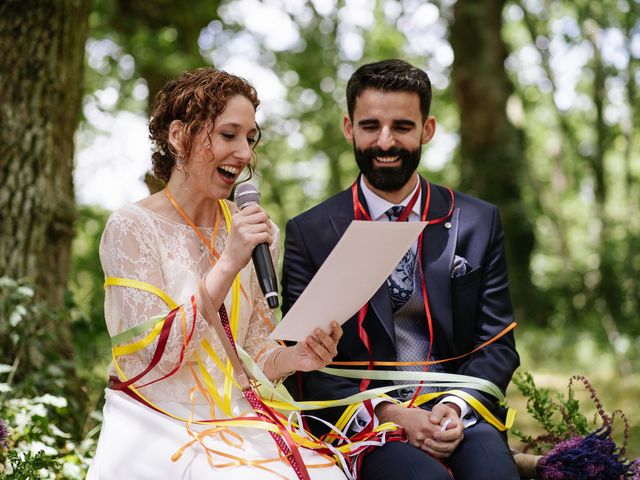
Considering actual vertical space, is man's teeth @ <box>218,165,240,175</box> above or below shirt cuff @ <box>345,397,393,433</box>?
above

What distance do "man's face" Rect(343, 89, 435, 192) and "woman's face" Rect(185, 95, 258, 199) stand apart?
55 centimetres

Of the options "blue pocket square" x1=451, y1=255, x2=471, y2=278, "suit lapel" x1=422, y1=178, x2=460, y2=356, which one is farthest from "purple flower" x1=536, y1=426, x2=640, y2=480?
"blue pocket square" x1=451, y1=255, x2=471, y2=278

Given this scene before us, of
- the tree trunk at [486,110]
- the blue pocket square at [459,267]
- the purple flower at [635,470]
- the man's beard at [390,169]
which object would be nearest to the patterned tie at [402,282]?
the blue pocket square at [459,267]

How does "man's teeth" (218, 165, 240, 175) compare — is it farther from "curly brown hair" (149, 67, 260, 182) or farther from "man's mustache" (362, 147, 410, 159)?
"man's mustache" (362, 147, 410, 159)

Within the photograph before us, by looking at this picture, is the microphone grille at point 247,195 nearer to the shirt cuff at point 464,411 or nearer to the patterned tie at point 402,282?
the patterned tie at point 402,282

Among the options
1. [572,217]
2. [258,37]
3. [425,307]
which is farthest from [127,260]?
[572,217]

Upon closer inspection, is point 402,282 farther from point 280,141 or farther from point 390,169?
point 280,141

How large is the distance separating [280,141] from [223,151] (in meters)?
15.3

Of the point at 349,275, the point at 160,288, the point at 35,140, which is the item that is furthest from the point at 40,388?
the point at 349,275

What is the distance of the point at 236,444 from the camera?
9.02ft

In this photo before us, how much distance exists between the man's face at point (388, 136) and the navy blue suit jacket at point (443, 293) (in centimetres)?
17

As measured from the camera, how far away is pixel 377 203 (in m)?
3.43

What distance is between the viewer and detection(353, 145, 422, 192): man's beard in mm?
3314

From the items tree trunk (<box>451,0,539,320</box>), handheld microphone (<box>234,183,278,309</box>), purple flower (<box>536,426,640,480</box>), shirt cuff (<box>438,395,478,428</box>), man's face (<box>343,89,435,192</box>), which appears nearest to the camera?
handheld microphone (<box>234,183,278,309</box>)
